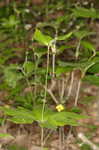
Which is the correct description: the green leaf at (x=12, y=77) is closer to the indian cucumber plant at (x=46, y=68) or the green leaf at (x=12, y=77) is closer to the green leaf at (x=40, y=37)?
the indian cucumber plant at (x=46, y=68)

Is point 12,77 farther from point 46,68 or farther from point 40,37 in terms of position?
point 40,37

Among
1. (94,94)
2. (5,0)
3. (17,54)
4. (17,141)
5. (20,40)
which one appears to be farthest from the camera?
(5,0)

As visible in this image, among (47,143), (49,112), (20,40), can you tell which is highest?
(49,112)

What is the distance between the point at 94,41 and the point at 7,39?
1259 millimetres

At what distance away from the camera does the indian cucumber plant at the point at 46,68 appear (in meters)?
1.99

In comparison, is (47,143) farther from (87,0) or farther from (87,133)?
(87,0)

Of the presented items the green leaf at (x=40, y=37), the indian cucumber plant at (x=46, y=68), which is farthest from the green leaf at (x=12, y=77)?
the green leaf at (x=40, y=37)

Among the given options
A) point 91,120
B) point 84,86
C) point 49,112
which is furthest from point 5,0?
point 49,112

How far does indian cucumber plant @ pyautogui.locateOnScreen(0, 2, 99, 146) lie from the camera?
1.99 meters

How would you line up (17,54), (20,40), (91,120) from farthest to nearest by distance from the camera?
(20,40) → (17,54) → (91,120)

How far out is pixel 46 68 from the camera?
2.87 meters

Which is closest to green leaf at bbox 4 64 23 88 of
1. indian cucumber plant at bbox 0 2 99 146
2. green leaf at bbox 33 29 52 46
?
indian cucumber plant at bbox 0 2 99 146

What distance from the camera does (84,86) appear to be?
3396mm

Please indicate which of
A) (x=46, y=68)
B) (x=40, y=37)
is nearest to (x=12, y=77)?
(x=46, y=68)
